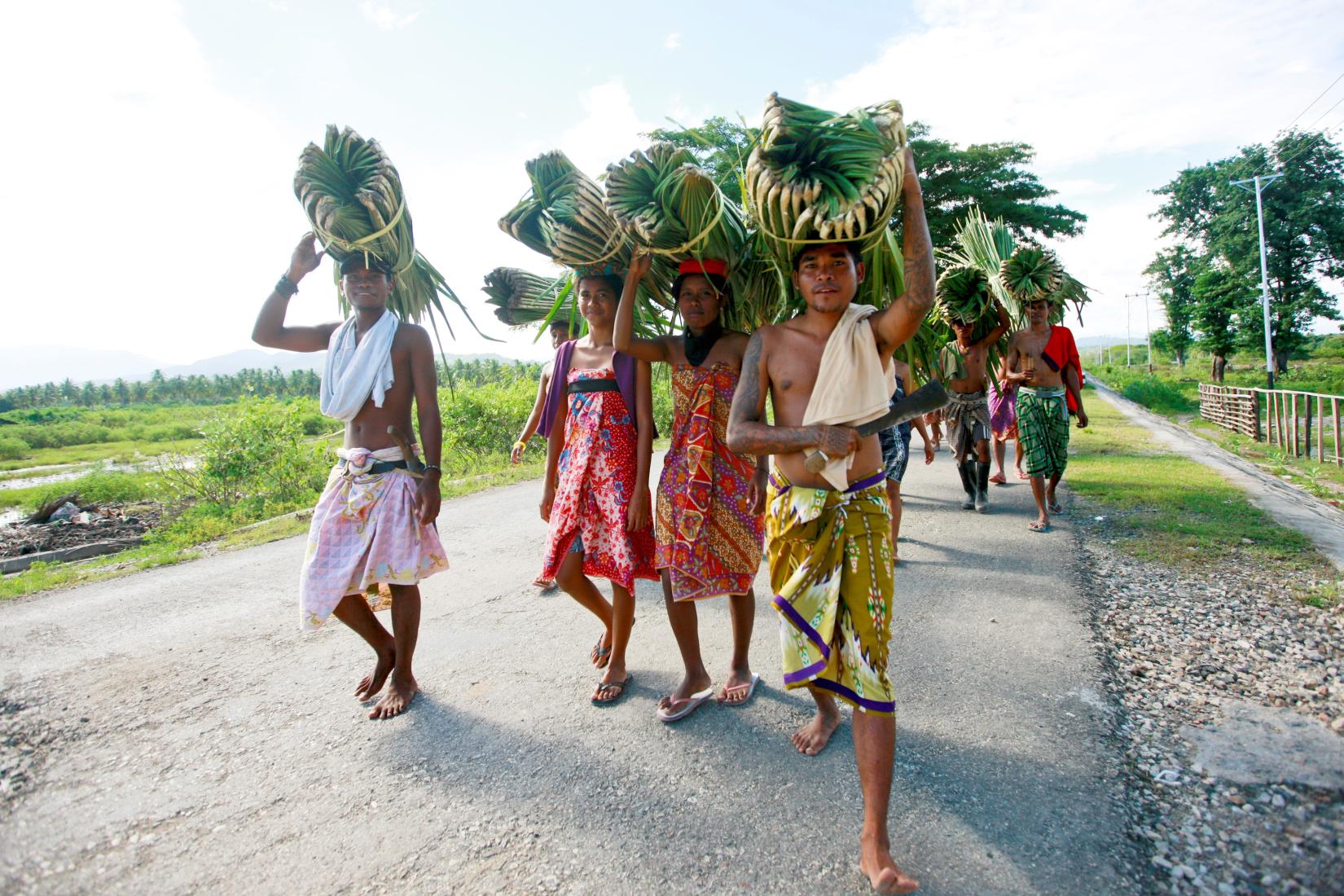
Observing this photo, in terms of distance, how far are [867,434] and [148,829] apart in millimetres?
2749

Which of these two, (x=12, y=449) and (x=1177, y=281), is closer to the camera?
(x=12, y=449)

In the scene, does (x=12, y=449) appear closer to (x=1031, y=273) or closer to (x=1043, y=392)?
(x=1043, y=392)

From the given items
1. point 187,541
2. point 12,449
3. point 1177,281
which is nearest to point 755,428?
point 187,541

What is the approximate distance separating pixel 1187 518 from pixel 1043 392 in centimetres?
150

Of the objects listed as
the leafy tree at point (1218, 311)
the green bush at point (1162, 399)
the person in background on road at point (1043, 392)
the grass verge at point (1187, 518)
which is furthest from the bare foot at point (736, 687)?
the leafy tree at point (1218, 311)

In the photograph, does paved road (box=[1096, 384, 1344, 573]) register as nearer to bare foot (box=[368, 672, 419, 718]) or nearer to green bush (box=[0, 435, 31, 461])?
bare foot (box=[368, 672, 419, 718])

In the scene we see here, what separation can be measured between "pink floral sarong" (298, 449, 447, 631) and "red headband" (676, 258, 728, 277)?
160cm

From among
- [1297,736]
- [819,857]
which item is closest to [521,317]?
[819,857]

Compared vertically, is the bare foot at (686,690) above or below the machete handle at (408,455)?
below

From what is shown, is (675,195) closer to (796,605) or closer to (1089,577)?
(796,605)

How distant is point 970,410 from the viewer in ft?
23.0

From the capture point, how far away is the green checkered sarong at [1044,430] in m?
6.31

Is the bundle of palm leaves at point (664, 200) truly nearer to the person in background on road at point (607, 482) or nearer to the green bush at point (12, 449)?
the person in background on road at point (607, 482)

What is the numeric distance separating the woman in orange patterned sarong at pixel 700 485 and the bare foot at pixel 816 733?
16.5 inches
